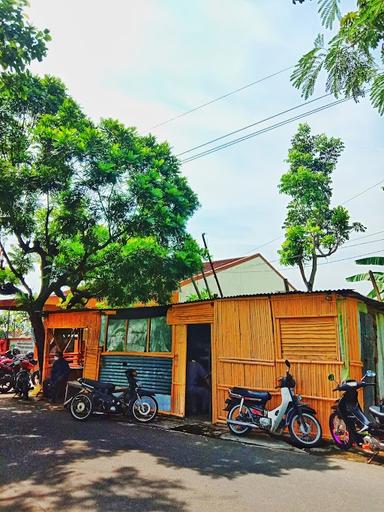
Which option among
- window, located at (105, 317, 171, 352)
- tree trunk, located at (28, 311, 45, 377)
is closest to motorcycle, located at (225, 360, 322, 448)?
window, located at (105, 317, 171, 352)

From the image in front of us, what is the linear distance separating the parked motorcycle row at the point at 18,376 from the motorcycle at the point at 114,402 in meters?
3.79

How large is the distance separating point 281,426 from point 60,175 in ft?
25.2

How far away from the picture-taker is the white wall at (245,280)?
2245 centimetres

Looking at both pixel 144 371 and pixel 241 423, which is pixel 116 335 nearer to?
pixel 144 371

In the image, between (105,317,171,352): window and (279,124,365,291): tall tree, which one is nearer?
(105,317,171,352): window

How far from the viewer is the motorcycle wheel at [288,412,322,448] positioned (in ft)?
22.9

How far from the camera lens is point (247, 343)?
8.77 meters

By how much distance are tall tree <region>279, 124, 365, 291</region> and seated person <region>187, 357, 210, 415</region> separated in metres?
11.4

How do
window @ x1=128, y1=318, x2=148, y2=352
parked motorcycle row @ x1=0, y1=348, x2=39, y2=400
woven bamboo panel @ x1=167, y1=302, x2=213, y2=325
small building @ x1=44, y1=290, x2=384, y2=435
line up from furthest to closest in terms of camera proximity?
parked motorcycle row @ x1=0, y1=348, x2=39, y2=400, window @ x1=128, y1=318, x2=148, y2=352, woven bamboo panel @ x1=167, y1=302, x2=213, y2=325, small building @ x1=44, y1=290, x2=384, y2=435

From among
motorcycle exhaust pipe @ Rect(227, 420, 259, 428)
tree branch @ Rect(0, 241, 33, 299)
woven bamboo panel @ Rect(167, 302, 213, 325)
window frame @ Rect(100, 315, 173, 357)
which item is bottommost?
motorcycle exhaust pipe @ Rect(227, 420, 259, 428)

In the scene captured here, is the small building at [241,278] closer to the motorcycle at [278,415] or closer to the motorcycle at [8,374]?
the motorcycle at [8,374]

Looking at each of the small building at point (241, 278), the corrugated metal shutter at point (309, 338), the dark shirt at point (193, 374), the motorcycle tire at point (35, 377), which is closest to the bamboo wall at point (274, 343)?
the corrugated metal shutter at point (309, 338)

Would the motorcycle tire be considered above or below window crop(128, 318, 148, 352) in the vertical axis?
→ below

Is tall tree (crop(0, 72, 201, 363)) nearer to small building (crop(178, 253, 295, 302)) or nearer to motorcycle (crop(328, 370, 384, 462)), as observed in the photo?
motorcycle (crop(328, 370, 384, 462))
